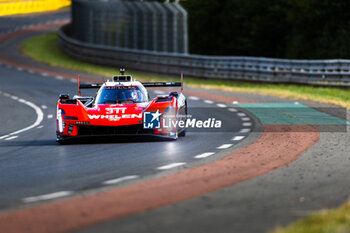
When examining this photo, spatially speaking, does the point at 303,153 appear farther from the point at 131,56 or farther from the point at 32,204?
the point at 131,56

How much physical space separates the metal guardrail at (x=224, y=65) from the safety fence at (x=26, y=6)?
53204 mm

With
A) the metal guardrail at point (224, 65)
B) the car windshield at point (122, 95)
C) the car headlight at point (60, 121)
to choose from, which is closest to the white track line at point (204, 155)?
the car headlight at point (60, 121)

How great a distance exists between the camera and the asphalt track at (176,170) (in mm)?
8422

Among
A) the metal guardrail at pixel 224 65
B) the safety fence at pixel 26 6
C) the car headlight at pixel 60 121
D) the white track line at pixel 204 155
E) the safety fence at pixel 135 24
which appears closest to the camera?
the white track line at pixel 204 155

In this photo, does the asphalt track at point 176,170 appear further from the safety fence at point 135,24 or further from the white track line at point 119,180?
the safety fence at point 135,24

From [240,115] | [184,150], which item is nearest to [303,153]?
[184,150]

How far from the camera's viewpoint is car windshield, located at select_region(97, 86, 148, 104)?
17.8 meters

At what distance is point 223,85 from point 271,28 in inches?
1170

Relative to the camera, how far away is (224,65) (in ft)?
129

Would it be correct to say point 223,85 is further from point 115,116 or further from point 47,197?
point 47,197

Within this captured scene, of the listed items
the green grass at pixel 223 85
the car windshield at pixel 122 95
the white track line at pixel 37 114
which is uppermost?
the car windshield at pixel 122 95

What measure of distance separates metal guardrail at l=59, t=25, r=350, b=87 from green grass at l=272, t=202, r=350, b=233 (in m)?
23.1

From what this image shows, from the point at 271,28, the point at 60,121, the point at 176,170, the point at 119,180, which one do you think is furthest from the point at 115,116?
the point at 271,28

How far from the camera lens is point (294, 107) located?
24.9 meters
